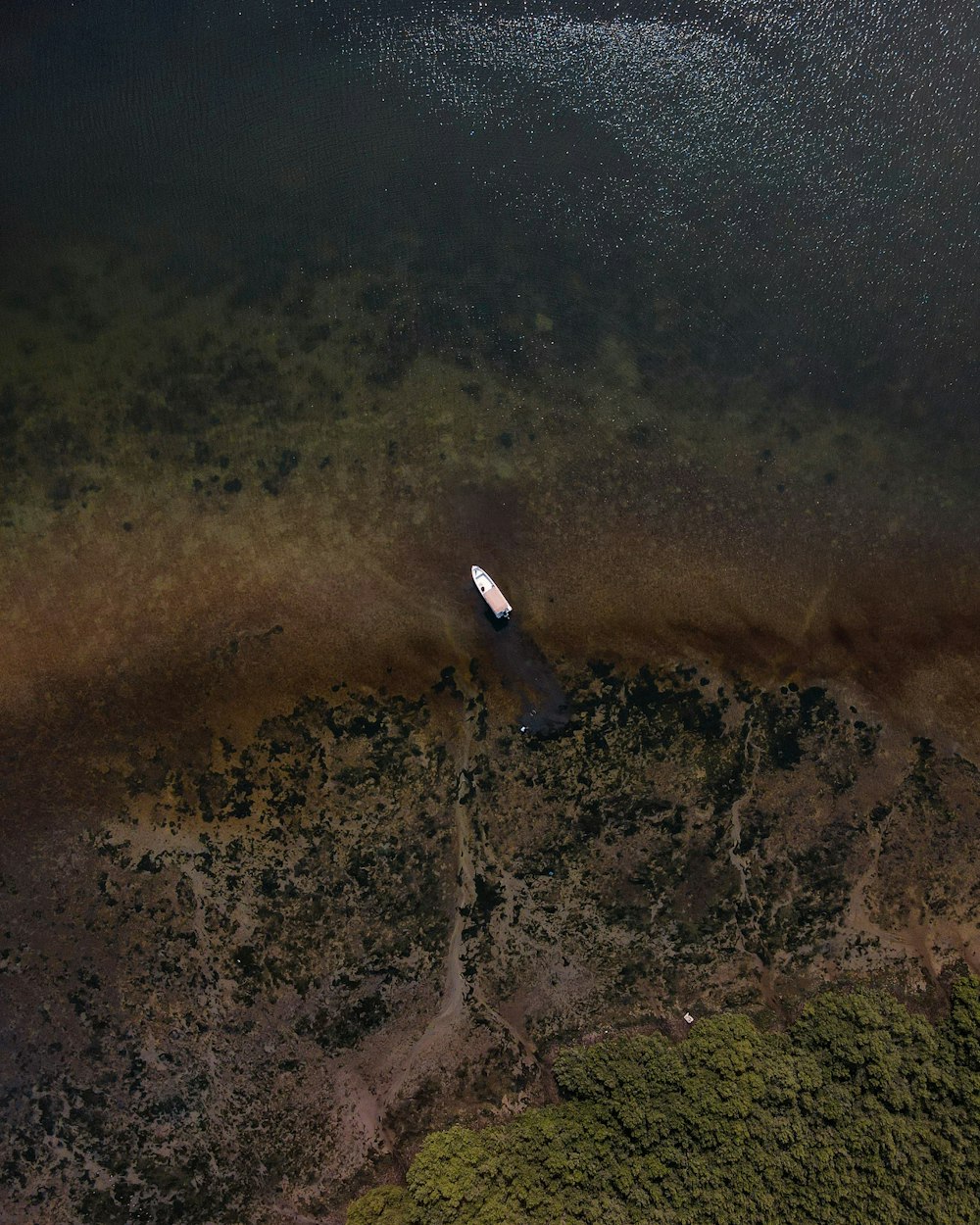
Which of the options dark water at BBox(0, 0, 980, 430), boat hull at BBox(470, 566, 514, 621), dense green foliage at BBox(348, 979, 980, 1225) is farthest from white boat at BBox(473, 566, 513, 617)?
dense green foliage at BBox(348, 979, 980, 1225)

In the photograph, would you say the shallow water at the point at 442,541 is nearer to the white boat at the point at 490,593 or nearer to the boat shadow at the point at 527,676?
the boat shadow at the point at 527,676

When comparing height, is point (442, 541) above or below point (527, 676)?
above

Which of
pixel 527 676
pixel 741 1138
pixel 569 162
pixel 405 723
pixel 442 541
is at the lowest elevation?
pixel 741 1138

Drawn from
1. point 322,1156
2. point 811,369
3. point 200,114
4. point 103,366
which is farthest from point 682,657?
point 200,114

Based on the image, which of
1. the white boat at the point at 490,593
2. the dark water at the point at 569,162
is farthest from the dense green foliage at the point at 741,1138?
the dark water at the point at 569,162

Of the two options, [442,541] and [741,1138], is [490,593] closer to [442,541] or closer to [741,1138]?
[442,541]

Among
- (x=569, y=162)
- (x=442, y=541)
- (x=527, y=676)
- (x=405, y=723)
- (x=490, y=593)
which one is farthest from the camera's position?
(x=569, y=162)

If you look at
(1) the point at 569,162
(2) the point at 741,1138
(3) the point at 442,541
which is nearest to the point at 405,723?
(3) the point at 442,541
